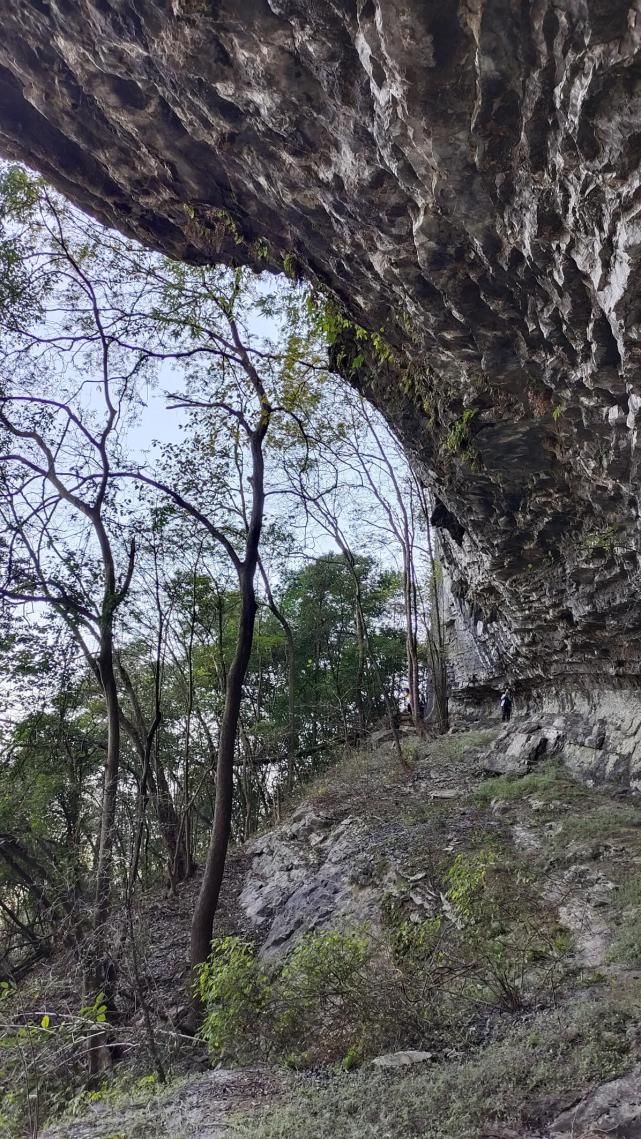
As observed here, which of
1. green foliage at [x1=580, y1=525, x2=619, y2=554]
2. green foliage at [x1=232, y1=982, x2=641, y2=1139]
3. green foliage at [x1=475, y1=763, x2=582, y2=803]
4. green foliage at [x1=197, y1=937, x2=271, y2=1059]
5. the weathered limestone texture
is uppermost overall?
green foliage at [x1=580, y1=525, x2=619, y2=554]

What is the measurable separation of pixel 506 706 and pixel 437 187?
439 inches

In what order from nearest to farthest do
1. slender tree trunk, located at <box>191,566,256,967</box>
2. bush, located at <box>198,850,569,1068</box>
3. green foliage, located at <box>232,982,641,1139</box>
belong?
green foliage, located at <box>232,982,641,1139</box>
bush, located at <box>198,850,569,1068</box>
slender tree trunk, located at <box>191,566,256,967</box>

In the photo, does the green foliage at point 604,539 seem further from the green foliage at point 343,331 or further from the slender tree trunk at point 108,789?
the slender tree trunk at point 108,789

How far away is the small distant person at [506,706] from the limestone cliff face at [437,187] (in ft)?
17.3

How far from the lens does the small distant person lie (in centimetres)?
1278

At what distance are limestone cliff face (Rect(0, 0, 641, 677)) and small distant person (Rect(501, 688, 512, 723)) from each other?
17.3ft

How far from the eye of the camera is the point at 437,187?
3537mm

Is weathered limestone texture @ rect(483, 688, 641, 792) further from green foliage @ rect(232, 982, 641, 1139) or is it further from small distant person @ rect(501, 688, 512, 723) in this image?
green foliage @ rect(232, 982, 641, 1139)

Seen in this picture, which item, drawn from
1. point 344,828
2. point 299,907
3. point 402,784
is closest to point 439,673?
point 402,784

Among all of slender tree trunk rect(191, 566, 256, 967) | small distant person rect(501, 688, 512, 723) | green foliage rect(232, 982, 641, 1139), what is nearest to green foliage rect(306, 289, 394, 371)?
slender tree trunk rect(191, 566, 256, 967)

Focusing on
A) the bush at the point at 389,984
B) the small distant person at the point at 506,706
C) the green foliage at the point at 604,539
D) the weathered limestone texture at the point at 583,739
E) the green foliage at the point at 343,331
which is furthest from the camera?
the small distant person at the point at 506,706

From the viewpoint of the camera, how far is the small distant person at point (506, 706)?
12781 mm

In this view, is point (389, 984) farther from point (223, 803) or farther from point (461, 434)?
Result: point (461, 434)

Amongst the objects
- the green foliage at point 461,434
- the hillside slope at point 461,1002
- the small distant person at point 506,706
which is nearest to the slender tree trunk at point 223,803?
the hillside slope at point 461,1002
